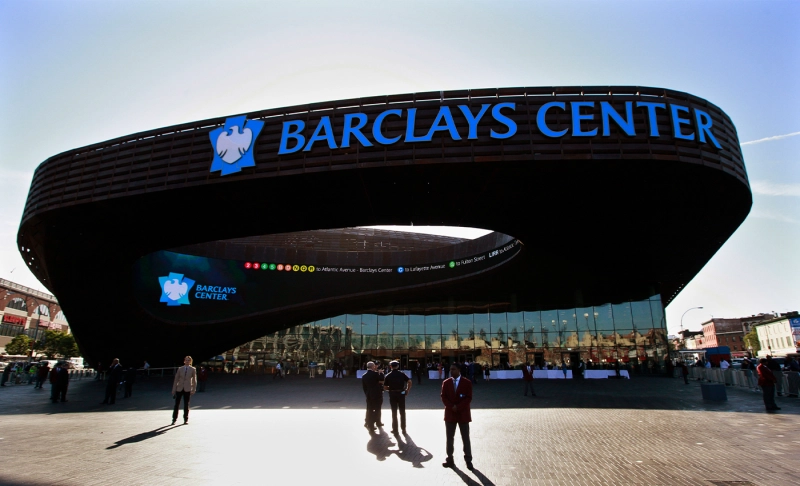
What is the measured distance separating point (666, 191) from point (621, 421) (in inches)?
367

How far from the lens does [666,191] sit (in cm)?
1641

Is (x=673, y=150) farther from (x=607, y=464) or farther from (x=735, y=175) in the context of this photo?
(x=607, y=464)

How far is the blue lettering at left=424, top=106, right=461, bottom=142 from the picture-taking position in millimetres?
14953

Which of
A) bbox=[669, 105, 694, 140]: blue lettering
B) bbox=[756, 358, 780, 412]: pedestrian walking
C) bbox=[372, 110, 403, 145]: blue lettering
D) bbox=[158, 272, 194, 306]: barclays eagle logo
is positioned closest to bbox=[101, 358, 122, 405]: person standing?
bbox=[372, 110, 403, 145]: blue lettering

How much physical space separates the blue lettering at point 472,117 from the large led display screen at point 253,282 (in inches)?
651

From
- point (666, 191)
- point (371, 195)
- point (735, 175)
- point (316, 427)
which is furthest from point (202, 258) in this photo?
point (735, 175)

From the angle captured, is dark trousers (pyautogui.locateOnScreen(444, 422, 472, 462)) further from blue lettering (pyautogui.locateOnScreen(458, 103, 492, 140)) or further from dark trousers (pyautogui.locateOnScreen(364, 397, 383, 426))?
blue lettering (pyautogui.locateOnScreen(458, 103, 492, 140))

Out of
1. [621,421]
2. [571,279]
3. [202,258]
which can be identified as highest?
[202,258]

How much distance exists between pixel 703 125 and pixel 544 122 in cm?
543

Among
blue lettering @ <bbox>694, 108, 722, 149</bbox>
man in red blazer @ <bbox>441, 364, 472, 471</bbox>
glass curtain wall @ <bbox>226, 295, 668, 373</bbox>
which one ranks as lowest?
man in red blazer @ <bbox>441, 364, 472, 471</bbox>

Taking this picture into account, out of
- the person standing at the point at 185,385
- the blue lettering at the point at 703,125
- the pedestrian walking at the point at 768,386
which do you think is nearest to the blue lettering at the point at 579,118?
the blue lettering at the point at 703,125

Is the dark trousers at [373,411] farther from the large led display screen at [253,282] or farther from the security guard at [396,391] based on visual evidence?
the large led display screen at [253,282]

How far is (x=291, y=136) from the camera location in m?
16.2

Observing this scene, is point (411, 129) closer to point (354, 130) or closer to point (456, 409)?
point (354, 130)
